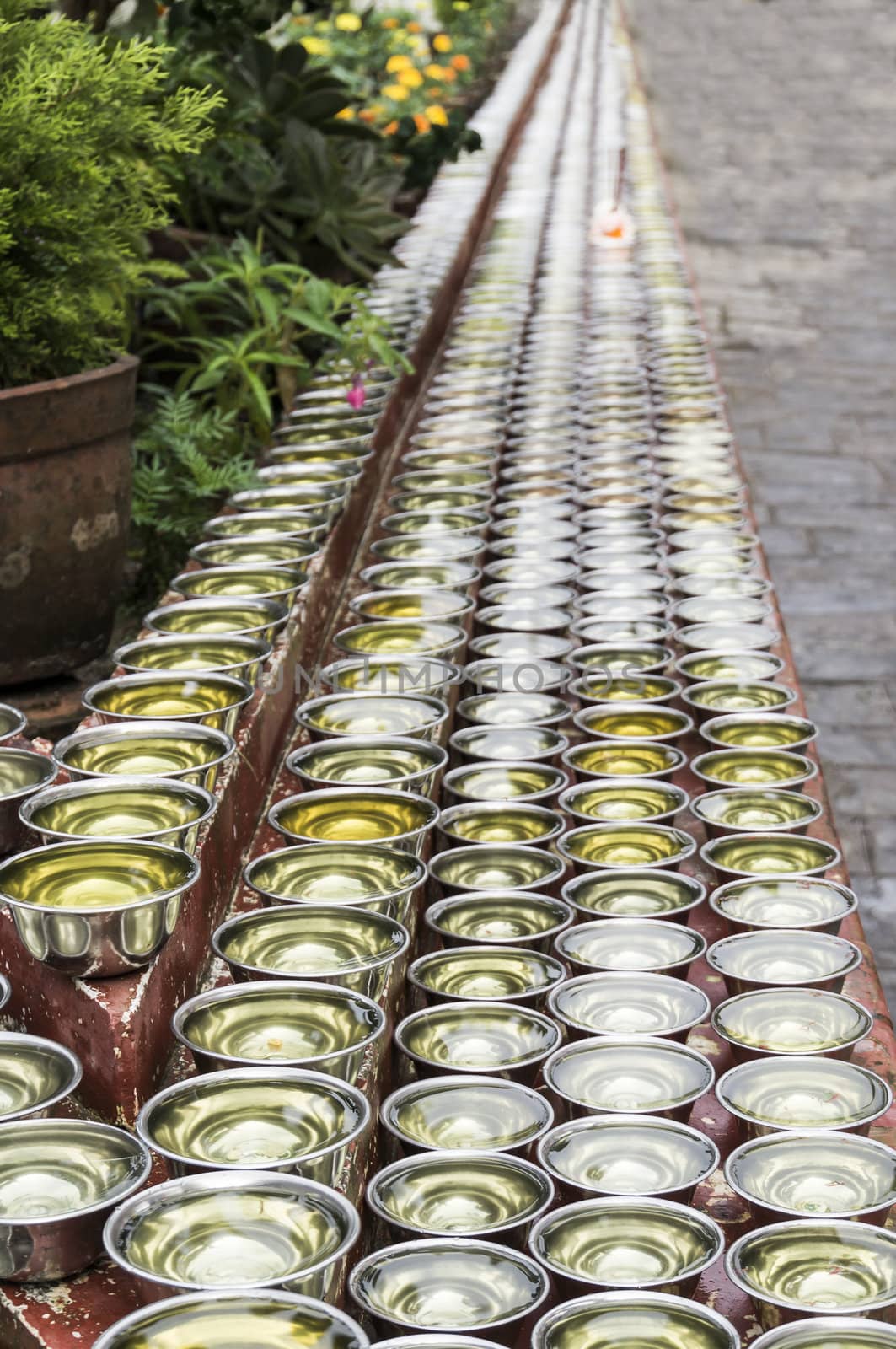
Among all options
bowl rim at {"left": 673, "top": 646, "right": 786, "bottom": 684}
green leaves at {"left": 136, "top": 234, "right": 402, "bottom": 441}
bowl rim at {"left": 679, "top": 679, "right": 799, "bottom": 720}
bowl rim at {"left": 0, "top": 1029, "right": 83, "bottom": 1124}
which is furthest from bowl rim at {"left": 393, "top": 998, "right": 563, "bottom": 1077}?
green leaves at {"left": 136, "top": 234, "right": 402, "bottom": 441}

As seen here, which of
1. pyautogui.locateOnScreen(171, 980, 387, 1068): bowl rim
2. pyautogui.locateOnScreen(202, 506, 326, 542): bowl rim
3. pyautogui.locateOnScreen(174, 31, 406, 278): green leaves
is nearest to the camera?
pyautogui.locateOnScreen(171, 980, 387, 1068): bowl rim

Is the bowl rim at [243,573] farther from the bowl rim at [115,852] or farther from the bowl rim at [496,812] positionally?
the bowl rim at [115,852]

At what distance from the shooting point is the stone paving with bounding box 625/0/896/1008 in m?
4.05

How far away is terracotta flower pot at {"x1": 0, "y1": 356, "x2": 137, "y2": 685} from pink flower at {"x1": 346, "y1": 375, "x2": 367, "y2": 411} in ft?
2.61

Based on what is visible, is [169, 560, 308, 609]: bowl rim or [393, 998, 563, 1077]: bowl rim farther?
[169, 560, 308, 609]: bowl rim

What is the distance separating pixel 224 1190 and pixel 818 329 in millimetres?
6655

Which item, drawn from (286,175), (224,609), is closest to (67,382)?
(224,609)

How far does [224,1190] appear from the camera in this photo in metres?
1.40

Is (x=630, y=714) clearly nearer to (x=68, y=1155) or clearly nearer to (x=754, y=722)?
(x=754, y=722)

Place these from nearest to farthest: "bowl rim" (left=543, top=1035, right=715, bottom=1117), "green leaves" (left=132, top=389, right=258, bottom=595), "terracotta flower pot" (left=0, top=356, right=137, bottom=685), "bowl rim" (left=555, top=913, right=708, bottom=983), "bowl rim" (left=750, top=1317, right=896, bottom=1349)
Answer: "bowl rim" (left=750, top=1317, right=896, bottom=1349) < "bowl rim" (left=543, top=1035, right=715, bottom=1117) < "bowl rim" (left=555, top=913, right=708, bottom=983) < "terracotta flower pot" (left=0, top=356, right=137, bottom=685) < "green leaves" (left=132, top=389, right=258, bottom=595)

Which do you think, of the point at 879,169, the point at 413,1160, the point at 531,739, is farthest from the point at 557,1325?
the point at 879,169

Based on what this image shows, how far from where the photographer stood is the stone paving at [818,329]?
13.3ft

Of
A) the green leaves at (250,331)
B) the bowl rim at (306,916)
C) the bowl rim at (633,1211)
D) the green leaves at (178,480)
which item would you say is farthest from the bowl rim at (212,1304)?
the green leaves at (250,331)

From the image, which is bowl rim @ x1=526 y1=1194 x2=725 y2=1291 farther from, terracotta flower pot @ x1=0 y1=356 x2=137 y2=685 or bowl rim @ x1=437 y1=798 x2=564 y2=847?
terracotta flower pot @ x1=0 y1=356 x2=137 y2=685
